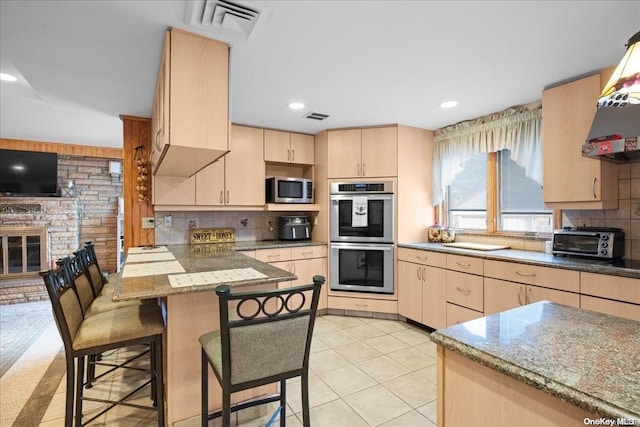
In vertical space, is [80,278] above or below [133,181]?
below

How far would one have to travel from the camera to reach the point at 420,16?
1.64 metres

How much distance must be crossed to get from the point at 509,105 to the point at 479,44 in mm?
1334

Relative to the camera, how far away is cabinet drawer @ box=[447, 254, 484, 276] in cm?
279

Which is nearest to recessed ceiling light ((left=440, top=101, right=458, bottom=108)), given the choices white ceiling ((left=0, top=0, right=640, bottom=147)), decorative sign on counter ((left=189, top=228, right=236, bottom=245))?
white ceiling ((left=0, top=0, right=640, bottom=147))

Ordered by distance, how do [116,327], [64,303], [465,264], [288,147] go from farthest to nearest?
[288,147]
[465,264]
[116,327]
[64,303]

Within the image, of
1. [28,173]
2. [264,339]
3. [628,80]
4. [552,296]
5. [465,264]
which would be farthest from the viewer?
[28,173]

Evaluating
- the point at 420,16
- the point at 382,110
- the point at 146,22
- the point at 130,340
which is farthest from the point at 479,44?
the point at 130,340

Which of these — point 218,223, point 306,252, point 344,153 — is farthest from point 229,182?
point 344,153

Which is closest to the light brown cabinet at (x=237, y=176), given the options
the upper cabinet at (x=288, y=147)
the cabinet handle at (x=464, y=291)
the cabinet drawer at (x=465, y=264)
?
the upper cabinet at (x=288, y=147)

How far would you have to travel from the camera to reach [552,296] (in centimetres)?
225

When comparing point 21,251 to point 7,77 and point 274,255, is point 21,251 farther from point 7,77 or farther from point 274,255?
point 274,255

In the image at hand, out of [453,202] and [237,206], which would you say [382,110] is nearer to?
[453,202]

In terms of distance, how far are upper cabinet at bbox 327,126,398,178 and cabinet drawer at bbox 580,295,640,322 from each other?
6.74 ft

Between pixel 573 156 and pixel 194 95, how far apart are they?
2.67 m
